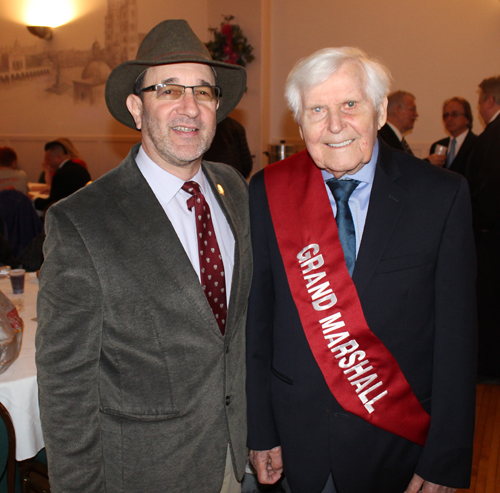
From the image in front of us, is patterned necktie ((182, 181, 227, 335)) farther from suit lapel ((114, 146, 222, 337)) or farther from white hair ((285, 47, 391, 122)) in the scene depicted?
white hair ((285, 47, 391, 122))

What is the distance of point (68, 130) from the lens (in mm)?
7023

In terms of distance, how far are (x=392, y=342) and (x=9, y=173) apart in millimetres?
5048

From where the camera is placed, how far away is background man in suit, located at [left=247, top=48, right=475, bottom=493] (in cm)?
113

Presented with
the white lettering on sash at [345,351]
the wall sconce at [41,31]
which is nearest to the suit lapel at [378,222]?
the white lettering on sash at [345,351]

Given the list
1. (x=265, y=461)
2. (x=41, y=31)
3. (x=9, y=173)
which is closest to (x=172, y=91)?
(x=265, y=461)

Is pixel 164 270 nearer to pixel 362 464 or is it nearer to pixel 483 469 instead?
pixel 362 464

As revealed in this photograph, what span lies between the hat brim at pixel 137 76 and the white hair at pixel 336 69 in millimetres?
242

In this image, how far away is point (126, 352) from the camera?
1.08 metres

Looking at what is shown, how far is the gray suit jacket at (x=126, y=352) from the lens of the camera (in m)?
1.02

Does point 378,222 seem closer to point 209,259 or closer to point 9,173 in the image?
point 209,259

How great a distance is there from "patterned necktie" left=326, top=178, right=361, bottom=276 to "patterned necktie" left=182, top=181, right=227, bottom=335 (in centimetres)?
34

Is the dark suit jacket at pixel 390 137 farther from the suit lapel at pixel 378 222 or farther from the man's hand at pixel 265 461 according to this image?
the man's hand at pixel 265 461

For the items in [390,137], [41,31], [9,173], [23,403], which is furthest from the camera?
[41,31]

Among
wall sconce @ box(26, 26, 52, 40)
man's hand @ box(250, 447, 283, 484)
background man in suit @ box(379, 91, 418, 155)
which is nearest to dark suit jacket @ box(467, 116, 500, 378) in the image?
background man in suit @ box(379, 91, 418, 155)
